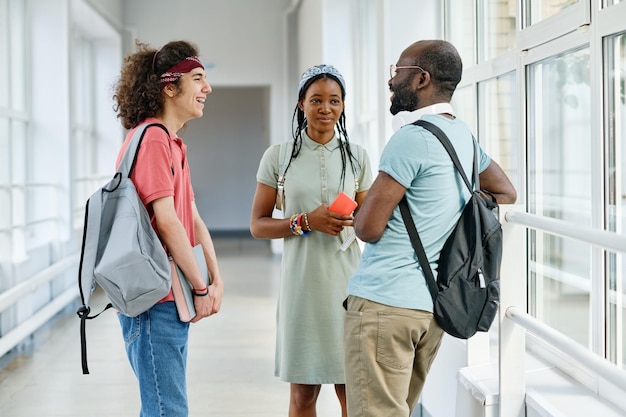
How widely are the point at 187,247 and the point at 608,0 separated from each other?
1.29 m

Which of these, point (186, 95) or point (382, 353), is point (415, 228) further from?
point (186, 95)

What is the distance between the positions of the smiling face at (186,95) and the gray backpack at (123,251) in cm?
21

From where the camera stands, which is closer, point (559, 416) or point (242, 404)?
point (559, 416)

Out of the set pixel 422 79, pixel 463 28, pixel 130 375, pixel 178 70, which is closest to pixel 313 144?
pixel 178 70

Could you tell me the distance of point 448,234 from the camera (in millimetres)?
1791

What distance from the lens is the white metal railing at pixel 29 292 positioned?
4.87 m

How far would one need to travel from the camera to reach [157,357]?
1994 millimetres

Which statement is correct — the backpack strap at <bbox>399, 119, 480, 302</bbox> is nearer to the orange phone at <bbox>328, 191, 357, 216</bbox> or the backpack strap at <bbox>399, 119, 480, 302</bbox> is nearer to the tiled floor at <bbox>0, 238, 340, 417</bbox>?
the orange phone at <bbox>328, 191, 357, 216</bbox>

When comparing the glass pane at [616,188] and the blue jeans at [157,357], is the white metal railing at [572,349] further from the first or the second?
the blue jeans at [157,357]

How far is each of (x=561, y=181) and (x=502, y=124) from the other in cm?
62

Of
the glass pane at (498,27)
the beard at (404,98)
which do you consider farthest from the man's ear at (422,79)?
the glass pane at (498,27)

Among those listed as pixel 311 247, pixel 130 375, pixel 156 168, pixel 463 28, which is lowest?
pixel 130 375

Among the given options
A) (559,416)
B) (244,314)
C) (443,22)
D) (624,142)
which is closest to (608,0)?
(624,142)

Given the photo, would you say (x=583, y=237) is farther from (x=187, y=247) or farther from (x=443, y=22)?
(x=443, y=22)
